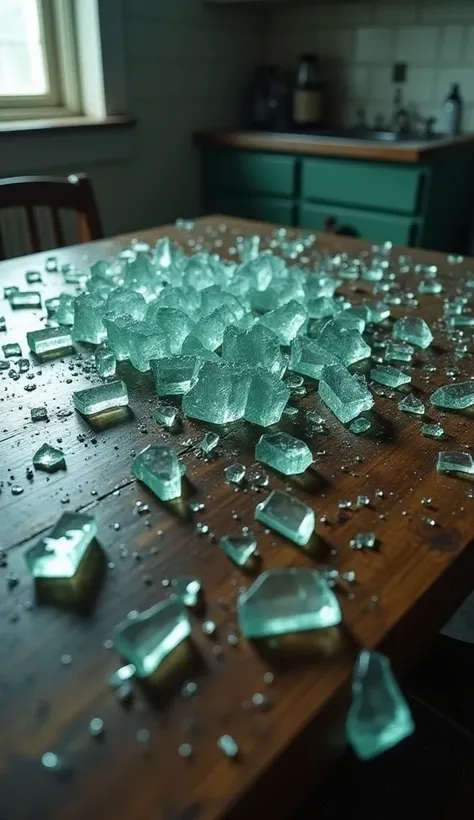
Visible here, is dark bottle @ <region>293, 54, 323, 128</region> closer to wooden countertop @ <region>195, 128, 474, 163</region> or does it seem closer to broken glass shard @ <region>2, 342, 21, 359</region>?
wooden countertop @ <region>195, 128, 474, 163</region>

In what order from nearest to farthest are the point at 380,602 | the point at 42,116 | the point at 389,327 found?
the point at 380,602 < the point at 389,327 < the point at 42,116

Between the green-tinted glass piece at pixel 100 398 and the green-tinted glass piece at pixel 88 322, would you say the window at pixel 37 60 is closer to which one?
the green-tinted glass piece at pixel 88 322

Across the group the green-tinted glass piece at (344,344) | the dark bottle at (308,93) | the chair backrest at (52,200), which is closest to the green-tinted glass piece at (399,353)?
the green-tinted glass piece at (344,344)

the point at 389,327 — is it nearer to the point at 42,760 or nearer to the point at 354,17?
the point at 42,760

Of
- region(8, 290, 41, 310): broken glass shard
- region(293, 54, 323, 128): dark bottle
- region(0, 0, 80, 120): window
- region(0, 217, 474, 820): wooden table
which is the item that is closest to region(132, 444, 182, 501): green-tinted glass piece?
region(0, 217, 474, 820): wooden table

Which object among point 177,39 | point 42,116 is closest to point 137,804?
point 42,116

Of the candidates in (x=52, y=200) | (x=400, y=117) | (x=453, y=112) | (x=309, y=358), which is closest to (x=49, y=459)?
(x=309, y=358)

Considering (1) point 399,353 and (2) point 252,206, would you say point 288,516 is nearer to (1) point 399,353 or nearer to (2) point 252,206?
(1) point 399,353
